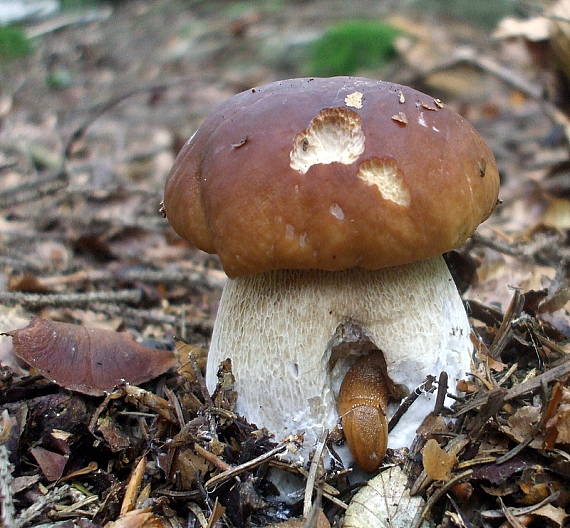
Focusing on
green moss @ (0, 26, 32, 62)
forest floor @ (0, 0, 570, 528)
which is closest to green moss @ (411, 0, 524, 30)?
forest floor @ (0, 0, 570, 528)

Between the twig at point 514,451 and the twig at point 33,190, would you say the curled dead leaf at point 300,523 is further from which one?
the twig at point 33,190

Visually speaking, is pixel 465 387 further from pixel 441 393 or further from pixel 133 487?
pixel 133 487

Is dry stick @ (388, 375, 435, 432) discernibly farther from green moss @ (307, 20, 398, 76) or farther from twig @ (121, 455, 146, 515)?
green moss @ (307, 20, 398, 76)

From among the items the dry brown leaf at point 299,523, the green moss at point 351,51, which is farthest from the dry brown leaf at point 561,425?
the green moss at point 351,51

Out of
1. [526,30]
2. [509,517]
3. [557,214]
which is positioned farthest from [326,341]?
[526,30]

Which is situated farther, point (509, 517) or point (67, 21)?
point (67, 21)

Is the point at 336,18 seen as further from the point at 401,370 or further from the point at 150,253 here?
the point at 401,370
